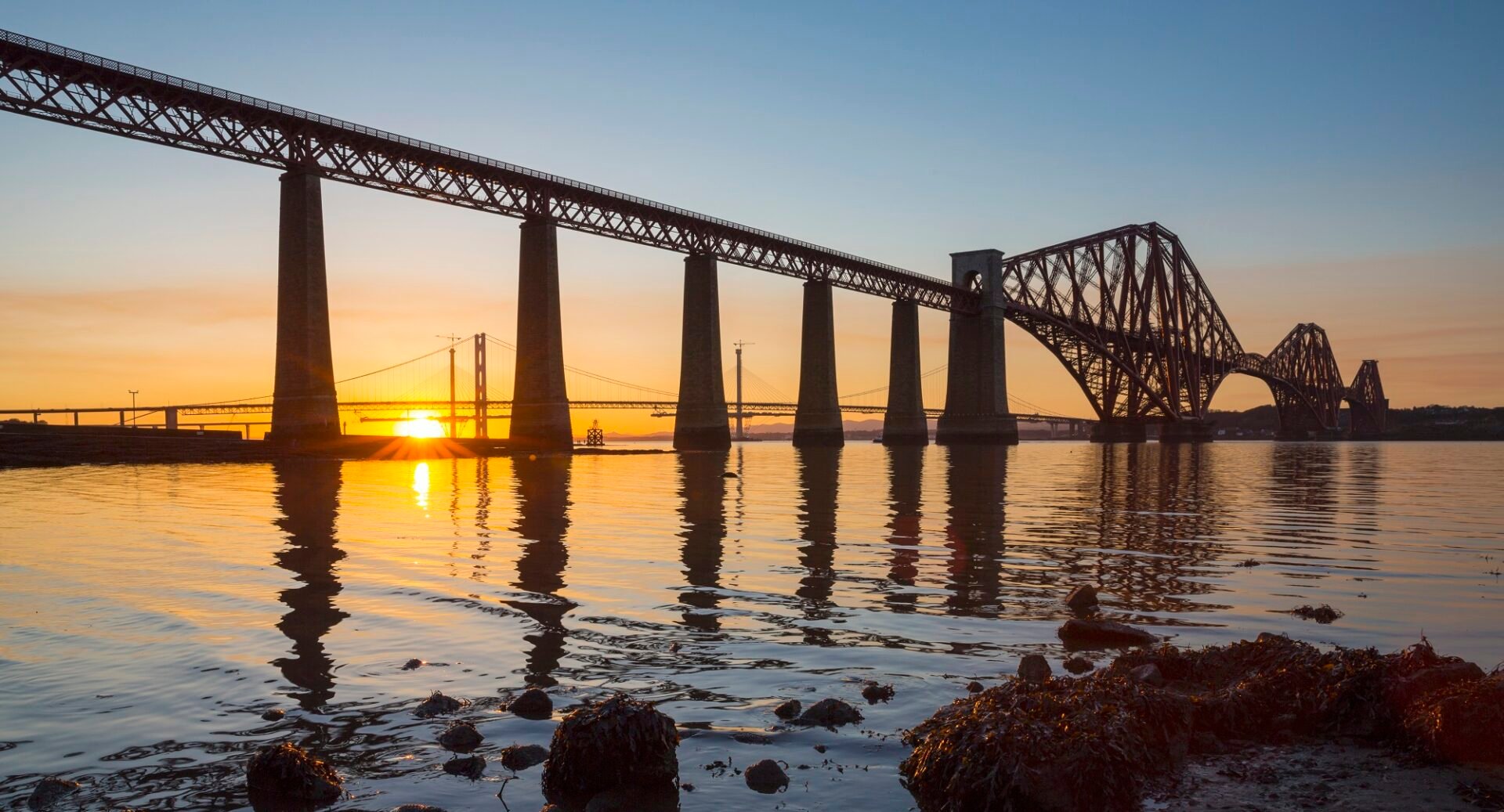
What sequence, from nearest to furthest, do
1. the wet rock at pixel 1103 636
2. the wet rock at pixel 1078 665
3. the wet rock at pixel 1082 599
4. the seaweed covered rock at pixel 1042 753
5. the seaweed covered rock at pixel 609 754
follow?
the seaweed covered rock at pixel 1042 753 → the seaweed covered rock at pixel 609 754 → the wet rock at pixel 1078 665 → the wet rock at pixel 1103 636 → the wet rock at pixel 1082 599

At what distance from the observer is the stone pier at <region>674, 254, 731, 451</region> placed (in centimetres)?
7138

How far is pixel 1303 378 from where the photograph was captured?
179 meters

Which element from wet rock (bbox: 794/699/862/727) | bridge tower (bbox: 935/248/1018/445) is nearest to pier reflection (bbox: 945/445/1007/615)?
wet rock (bbox: 794/699/862/727)

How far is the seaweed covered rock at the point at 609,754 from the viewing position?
493 centimetres

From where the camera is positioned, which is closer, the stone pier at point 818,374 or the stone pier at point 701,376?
the stone pier at point 701,376

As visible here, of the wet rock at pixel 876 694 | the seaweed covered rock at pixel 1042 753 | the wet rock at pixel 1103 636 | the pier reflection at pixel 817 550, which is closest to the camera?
the seaweed covered rock at pixel 1042 753

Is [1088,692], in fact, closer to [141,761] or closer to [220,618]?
[141,761]

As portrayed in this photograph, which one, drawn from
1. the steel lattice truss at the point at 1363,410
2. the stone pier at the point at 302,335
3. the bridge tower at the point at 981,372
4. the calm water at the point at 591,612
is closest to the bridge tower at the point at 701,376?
the stone pier at the point at 302,335

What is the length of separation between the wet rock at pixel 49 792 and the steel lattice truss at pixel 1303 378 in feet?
572

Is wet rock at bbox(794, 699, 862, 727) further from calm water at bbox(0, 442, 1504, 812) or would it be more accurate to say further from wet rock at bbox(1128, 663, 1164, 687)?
wet rock at bbox(1128, 663, 1164, 687)

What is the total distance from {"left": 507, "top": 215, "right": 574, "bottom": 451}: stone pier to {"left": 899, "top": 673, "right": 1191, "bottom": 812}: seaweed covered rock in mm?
56586

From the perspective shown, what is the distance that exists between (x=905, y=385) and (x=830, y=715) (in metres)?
92.2

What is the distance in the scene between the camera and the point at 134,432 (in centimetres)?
5159

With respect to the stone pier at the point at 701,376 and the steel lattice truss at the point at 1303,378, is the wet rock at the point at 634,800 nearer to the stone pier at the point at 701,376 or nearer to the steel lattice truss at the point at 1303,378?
the stone pier at the point at 701,376
